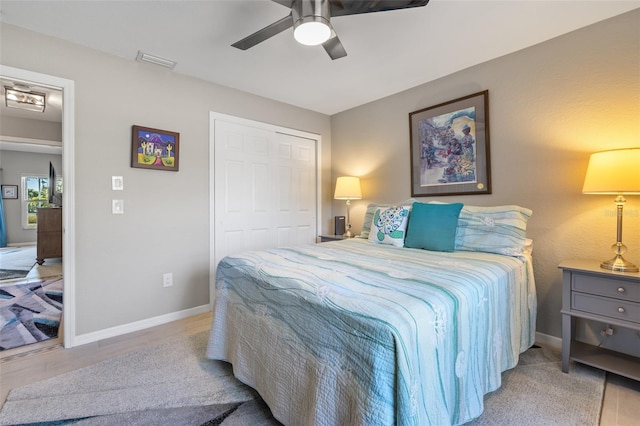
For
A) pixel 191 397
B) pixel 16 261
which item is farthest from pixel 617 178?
pixel 16 261

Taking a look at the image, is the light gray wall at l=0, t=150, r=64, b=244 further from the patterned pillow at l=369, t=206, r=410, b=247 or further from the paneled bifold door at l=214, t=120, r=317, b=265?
the patterned pillow at l=369, t=206, r=410, b=247

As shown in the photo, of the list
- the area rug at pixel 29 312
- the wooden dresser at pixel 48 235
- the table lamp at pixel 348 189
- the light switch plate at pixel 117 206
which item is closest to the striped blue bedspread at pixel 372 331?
the light switch plate at pixel 117 206

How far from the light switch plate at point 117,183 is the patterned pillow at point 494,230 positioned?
288cm

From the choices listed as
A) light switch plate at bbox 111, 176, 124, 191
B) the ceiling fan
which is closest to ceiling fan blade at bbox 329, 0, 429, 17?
the ceiling fan

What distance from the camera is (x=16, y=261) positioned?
5246mm

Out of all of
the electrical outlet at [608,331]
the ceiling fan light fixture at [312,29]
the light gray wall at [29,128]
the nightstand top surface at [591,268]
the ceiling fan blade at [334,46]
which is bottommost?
the electrical outlet at [608,331]

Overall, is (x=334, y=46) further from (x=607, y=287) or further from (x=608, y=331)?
(x=608, y=331)

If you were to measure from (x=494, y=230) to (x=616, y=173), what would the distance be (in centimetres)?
72

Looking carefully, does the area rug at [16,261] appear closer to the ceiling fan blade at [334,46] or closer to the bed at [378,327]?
the bed at [378,327]

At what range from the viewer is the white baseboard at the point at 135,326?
7.58ft

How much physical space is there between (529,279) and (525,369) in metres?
0.59

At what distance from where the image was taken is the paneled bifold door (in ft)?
10.2

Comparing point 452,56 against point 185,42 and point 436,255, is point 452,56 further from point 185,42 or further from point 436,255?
point 185,42

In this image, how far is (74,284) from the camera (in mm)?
2273
